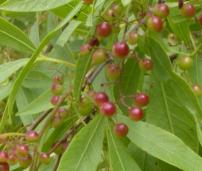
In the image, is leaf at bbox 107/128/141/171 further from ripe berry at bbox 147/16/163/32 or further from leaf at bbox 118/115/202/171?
ripe berry at bbox 147/16/163/32

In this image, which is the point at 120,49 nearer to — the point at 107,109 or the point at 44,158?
the point at 107,109

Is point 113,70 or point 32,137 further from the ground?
point 113,70

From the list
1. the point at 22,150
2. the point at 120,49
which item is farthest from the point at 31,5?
the point at 22,150

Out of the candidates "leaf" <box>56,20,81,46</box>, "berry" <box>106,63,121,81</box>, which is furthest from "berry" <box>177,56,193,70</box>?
"leaf" <box>56,20,81,46</box>

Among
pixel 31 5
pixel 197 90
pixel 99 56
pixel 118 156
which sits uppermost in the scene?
pixel 31 5

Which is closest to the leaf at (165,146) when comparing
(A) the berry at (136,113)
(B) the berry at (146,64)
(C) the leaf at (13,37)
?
(A) the berry at (136,113)

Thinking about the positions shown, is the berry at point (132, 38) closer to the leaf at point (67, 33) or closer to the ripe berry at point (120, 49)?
the ripe berry at point (120, 49)

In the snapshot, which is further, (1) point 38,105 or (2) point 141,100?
(1) point 38,105
